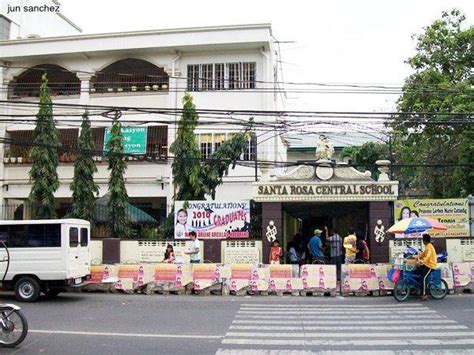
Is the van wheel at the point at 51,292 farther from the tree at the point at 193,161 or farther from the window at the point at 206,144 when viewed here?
the window at the point at 206,144

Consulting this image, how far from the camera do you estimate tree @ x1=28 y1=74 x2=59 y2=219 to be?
21.8m

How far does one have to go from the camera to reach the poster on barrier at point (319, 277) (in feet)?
48.8

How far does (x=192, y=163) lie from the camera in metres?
19.7

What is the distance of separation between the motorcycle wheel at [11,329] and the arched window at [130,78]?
63.2ft

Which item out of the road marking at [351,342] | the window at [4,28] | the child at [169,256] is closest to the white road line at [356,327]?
the road marking at [351,342]

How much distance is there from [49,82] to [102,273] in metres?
15.2

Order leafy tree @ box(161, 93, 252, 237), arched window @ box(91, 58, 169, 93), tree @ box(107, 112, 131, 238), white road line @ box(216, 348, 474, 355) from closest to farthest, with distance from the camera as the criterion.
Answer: white road line @ box(216, 348, 474, 355) < leafy tree @ box(161, 93, 252, 237) < tree @ box(107, 112, 131, 238) < arched window @ box(91, 58, 169, 93)

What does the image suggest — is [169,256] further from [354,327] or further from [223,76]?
[223,76]

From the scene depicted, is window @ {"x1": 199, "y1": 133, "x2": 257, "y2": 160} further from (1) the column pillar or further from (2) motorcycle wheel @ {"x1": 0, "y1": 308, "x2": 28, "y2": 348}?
(2) motorcycle wheel @ {"x1": 0, "y1": 308, "x2": 28, "y2": 348}

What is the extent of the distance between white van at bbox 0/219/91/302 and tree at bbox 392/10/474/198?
13.2 metres

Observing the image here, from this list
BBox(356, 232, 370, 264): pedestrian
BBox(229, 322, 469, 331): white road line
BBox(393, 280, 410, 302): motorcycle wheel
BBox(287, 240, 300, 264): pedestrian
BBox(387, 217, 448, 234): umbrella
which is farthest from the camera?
BBox(287, 240, 300, 264): pedestrian

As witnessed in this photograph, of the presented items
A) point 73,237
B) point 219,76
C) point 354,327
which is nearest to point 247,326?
point 354,327

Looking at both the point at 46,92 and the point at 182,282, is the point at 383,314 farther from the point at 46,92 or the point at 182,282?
the point at 46,92

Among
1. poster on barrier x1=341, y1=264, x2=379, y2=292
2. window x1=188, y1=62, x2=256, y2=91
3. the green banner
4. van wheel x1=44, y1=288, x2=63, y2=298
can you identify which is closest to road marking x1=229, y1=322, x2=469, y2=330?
poster on barrier x1=341, y1=264, x2=379, y2=292
